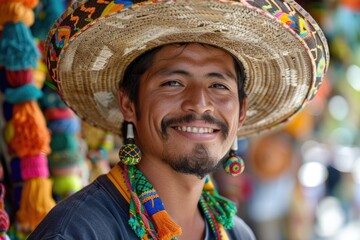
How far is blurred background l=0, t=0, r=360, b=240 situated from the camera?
2.25 m

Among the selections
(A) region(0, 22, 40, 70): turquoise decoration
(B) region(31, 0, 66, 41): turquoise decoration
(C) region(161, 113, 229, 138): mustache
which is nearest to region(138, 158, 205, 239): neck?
(C) region(161, 113, 229, 138): mustache

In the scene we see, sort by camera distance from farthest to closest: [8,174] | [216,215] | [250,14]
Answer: [8,174]
[216,215]
[250,14]

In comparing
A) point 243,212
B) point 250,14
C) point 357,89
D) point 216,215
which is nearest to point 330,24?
point 357,89

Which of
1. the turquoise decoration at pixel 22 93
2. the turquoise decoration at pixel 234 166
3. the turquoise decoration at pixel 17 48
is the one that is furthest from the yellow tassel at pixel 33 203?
the turquoise decoration at pixel 234 166

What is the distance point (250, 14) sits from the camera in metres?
1.78

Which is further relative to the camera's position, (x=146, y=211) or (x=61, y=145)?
(x=61, y=145)

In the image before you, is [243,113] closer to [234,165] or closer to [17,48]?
[234,165]

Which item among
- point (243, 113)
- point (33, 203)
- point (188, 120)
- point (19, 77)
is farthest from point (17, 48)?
point (243, 113)

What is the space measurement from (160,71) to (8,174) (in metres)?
0.72

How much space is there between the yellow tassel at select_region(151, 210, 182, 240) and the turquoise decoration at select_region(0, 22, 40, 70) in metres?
0.67

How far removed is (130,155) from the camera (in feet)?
6.54

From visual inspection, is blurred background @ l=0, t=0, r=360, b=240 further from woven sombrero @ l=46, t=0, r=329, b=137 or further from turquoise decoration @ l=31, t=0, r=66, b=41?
woven sombrero @ l=46, t=0, r=329, b=137

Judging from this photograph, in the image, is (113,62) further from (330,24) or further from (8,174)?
(330,24)

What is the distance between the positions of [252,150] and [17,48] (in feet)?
9.41
